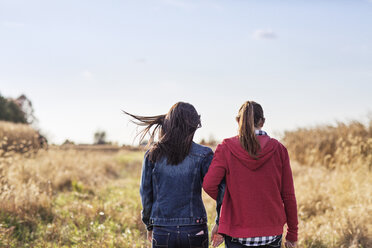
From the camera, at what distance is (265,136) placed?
2.75 metres

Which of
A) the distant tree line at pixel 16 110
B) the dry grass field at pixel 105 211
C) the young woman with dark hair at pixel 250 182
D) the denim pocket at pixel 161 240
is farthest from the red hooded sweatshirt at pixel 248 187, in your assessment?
the distant tree line at pixel 16 110

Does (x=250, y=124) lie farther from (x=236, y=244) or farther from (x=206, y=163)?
(x=236, y=244)

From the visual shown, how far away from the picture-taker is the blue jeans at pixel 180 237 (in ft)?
9.00

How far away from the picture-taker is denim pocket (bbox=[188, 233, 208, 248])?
274 centimetres

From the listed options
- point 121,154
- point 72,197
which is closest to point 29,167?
point 72,197

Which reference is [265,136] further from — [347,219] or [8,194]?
[8,194]

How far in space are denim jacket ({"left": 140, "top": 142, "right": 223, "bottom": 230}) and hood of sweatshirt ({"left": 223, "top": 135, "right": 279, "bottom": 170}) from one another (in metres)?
0.29

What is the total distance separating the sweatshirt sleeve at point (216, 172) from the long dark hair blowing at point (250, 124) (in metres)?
0.19

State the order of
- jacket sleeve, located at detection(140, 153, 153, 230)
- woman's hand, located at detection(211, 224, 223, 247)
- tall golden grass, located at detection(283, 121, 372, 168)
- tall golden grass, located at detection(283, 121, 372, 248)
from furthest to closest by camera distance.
A: tall golden grass, located at detection(283, 121, 372, 168) < tall golden grass, located at detection(283, 121, 372, 248) < jacket sleeve, located at detection(140, 153, 153, 230) < woman's hand, located at detection(211, 224, 223, 247)

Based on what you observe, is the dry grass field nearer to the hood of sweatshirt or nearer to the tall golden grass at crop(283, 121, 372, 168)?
the tall golden grass at crop(283, 121, 372, 168)

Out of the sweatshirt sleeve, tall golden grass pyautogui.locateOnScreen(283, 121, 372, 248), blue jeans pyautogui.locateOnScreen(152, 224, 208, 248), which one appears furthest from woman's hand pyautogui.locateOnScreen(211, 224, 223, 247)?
tall golden grass pyautogui.locateOnScreen(283, 121, 372, 248)

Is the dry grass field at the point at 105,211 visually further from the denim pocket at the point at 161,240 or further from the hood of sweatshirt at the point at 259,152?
the hood of sweatshirt at the point at 259,152

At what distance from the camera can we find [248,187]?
8.76 ft

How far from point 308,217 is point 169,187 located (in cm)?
474
